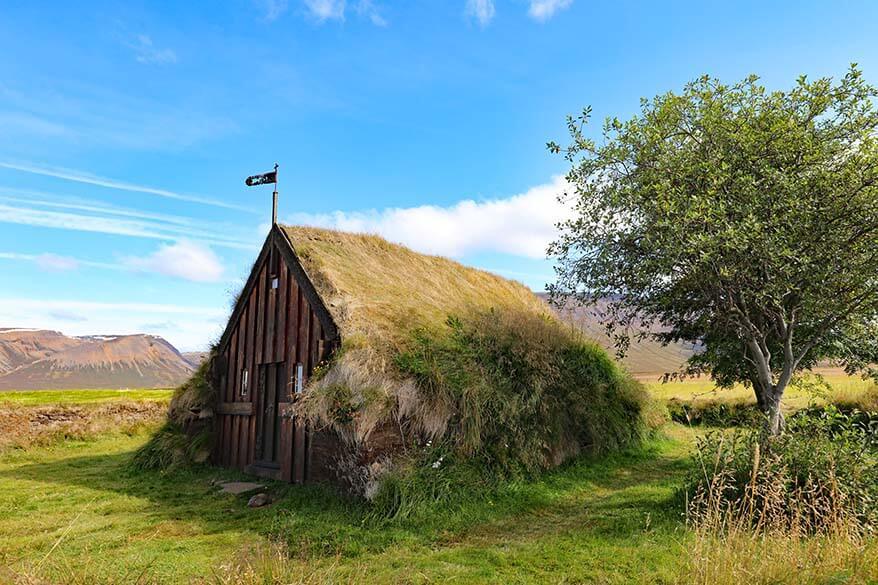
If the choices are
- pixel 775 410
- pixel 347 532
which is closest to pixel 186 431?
pixel 347 532

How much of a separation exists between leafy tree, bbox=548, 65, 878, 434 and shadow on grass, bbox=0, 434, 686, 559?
3.19 m

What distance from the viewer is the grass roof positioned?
1302cm

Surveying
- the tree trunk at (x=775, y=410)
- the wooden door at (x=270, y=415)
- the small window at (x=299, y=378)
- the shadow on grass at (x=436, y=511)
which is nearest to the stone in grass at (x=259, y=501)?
the shadow on grass at (x=436, y=511)

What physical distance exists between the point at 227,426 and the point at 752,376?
1538 centimetres

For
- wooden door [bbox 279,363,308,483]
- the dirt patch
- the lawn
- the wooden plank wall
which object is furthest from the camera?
the dirt patch

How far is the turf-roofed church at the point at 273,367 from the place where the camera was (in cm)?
1284

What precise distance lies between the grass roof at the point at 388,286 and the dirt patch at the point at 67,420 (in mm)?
15251

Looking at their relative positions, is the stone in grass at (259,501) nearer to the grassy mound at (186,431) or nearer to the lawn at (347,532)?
the lawn at (347,532)

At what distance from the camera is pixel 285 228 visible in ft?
51.9

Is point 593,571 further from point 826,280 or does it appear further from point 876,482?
point 826,280

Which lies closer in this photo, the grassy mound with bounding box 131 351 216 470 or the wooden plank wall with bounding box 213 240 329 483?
the wooden plank wall with bounding box 213 240 329 483

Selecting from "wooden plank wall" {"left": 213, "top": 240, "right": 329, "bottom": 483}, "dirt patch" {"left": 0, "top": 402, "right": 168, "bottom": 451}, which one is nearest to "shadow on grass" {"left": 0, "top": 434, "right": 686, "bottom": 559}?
"wooden plank wall" {"left": 213, "top": 240, "right": 329, "bottom": 483}

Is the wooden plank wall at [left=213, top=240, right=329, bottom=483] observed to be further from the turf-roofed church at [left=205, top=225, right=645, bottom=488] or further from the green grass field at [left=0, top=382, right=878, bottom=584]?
the green grass field at [left=0, top=382, right=878, bottom=584]

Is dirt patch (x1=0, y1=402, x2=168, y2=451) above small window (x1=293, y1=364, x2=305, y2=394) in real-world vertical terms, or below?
below
